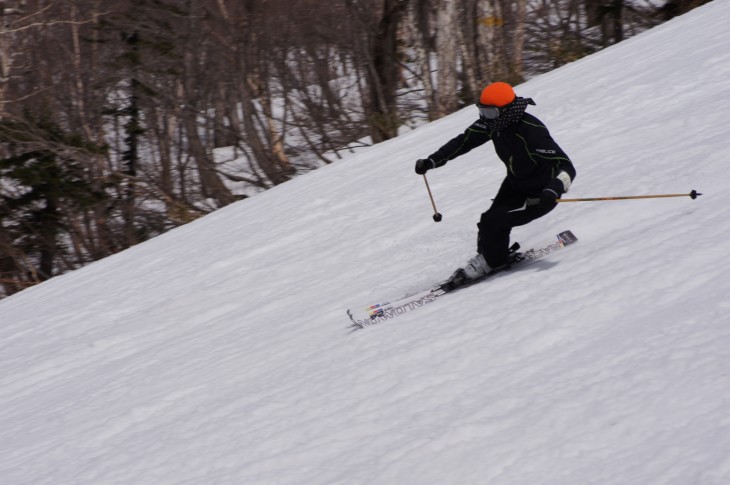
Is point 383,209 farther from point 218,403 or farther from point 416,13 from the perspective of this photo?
point 416,13

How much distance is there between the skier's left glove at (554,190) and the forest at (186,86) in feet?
34.0

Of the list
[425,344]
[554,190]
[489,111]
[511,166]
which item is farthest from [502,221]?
[425,344]

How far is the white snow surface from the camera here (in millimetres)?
3654

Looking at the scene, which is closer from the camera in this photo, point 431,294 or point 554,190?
point 554,190

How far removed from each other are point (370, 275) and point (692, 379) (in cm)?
410

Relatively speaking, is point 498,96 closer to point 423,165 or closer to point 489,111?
point 489,111

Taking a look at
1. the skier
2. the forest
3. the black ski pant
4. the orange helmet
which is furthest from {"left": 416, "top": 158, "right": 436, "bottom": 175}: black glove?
the forest

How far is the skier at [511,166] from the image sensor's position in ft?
18.8

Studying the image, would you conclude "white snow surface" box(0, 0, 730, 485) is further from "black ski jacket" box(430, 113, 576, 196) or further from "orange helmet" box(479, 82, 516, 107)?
"orange helmet" box(479, 82, 516, 107)

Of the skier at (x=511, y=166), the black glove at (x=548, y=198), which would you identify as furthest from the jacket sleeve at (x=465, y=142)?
the black glove at (x=548, y=198)

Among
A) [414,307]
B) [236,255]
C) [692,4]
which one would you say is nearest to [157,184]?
[236,255]

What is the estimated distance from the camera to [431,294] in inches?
241

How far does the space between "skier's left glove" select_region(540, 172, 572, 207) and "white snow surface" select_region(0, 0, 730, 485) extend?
20.8 inches

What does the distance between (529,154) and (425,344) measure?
1.59 meters
